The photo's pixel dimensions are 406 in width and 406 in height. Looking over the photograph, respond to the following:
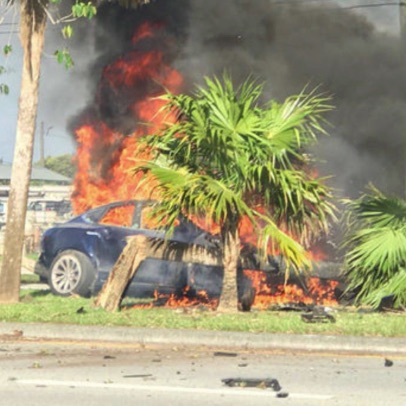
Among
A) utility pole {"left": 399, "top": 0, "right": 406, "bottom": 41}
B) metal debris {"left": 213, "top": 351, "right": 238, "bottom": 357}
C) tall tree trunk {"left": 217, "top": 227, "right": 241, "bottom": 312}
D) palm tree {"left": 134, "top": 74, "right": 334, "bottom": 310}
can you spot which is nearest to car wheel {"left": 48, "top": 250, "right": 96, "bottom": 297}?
palm tree {"left": 134, "top": 74, "right": 334, "bottom": 310}

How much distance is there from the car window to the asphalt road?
6162 millimetres

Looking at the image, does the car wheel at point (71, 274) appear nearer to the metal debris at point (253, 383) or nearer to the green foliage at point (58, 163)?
the metal debris at point (253, 383)

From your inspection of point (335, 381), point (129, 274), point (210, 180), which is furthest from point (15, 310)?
point (335, 381)

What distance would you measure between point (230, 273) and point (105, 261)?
13.5 ft

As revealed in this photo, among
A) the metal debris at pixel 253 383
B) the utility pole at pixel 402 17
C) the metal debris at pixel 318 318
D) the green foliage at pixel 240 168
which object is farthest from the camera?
the utility pole at pixel 402 17

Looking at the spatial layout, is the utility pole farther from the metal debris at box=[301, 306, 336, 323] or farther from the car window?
the metal debris at box=[301, 306, 336, 323]

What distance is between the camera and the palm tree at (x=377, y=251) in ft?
48.1

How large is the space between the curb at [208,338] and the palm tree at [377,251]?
291 cm

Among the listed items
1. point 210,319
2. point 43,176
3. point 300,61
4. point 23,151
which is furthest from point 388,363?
point 43,176

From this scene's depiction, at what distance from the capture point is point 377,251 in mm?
14695

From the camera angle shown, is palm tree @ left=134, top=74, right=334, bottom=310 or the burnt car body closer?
palm tree @ left=134, top=74, right=334, bottom=310

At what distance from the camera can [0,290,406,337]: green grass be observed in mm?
12375

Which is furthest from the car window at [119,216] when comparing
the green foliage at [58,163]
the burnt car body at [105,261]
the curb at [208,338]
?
the green foliage at [58,163]

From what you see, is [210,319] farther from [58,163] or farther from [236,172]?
[58,163]
